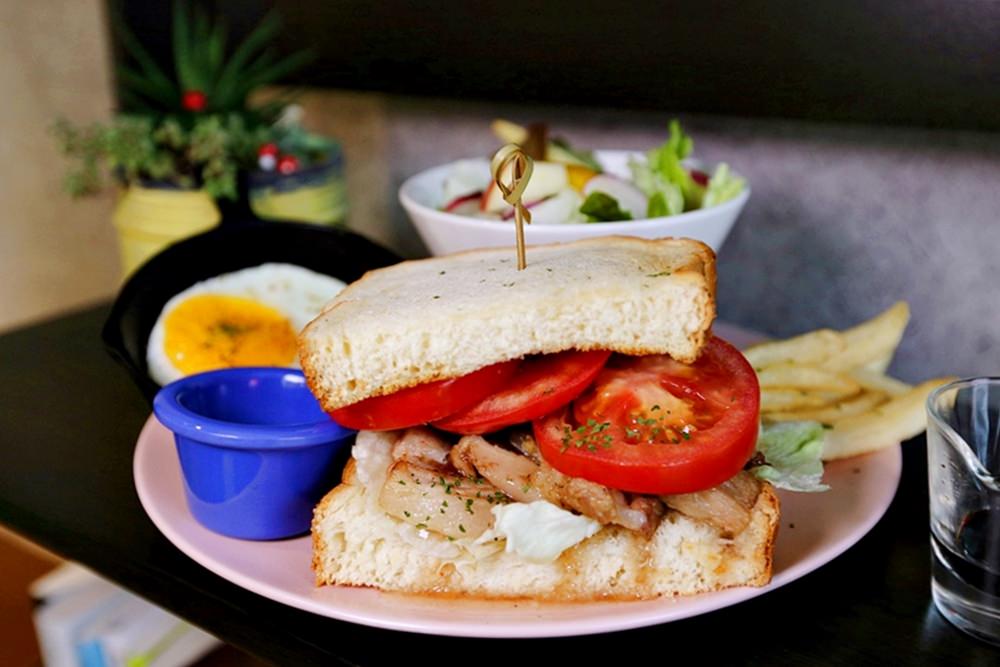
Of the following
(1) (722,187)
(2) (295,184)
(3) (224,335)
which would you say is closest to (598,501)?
(1) (722,187)

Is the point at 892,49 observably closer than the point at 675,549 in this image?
No

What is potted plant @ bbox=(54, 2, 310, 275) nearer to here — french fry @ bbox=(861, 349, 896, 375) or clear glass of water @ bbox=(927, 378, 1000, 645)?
french fry @ bbox=(861, 349, 896, 375)

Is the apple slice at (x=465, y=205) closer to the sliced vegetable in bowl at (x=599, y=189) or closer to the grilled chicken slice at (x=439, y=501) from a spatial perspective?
the sliced vegetable in bowl at (x=599, y=189)

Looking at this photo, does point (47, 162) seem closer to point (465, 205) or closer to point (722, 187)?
point (465, 205)

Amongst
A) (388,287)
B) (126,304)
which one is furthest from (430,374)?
(126,304)

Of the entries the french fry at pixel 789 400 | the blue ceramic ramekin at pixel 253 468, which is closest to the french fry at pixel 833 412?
the french fry at pixel 789 400

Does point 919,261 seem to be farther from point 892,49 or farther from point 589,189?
point 589,189
